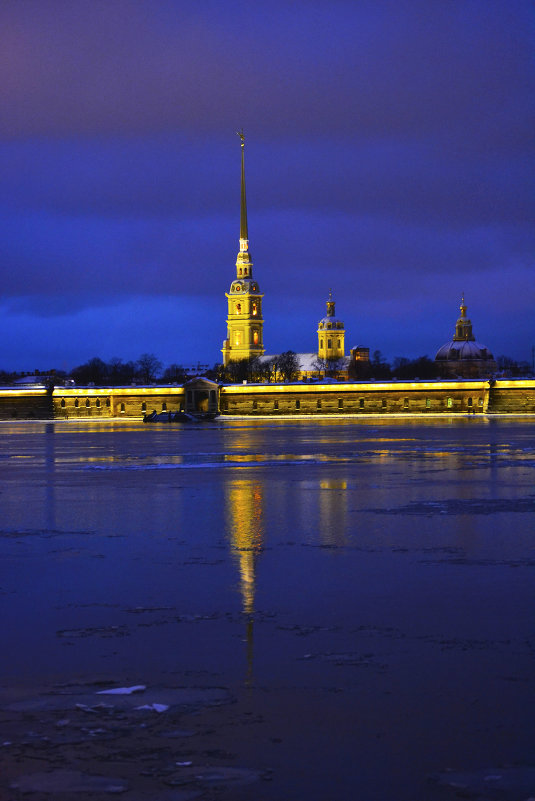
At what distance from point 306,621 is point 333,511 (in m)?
8.44

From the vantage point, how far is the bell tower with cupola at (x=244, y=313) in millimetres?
184250

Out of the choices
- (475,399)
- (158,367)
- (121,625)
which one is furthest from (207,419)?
(121,625)

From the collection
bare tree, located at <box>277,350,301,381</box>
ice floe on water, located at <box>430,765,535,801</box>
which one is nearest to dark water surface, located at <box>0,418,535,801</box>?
ice floe on water, located at <box>430,765,535,801</box>

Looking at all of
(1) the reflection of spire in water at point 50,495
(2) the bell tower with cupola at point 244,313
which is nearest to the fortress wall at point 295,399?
(2) the bell tower with cupola at point 244,313

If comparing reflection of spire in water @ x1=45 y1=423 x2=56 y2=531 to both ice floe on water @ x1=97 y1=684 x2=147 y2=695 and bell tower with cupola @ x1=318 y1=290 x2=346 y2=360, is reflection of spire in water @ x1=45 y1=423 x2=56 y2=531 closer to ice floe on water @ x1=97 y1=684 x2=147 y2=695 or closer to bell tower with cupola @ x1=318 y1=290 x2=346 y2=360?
ice floe on water @ x1=97 y1=684 x2=147 y2=695

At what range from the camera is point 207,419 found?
101375 mm

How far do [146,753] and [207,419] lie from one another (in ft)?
313

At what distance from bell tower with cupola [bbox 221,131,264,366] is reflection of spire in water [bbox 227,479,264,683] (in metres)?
160

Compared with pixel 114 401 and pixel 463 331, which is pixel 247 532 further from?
pixel 463 331

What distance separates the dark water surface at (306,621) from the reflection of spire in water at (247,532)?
0.06m

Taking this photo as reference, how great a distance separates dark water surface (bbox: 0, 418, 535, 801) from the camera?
6227mm

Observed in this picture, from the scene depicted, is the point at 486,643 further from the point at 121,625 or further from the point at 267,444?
the point at 267,444

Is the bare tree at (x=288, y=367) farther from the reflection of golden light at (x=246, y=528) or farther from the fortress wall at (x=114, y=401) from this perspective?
the reflection of golden light at (x=246, y=528)

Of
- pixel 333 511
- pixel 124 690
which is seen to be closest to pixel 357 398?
pixel 333 511
